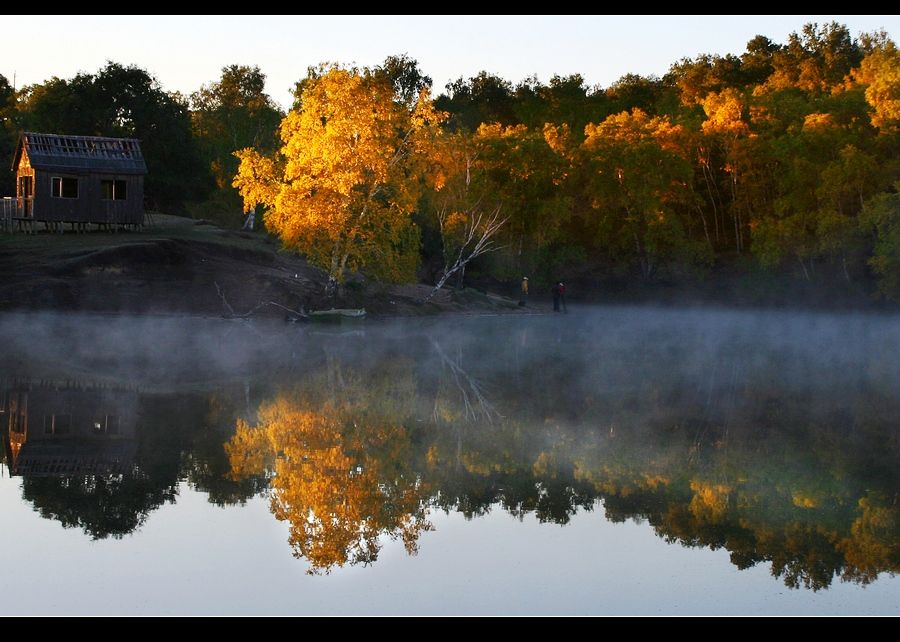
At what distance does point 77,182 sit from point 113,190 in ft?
5.44

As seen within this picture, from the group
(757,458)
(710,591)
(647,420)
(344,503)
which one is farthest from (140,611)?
(647,420)

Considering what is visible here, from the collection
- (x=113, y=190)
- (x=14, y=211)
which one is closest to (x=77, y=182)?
(x=113, y=190)

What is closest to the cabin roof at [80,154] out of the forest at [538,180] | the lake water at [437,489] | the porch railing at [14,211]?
the porch railing at [14,211]

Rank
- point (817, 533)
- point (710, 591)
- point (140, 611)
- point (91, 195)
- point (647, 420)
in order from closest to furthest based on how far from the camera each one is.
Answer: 1. point (140, 611)
2. point (710, 591)
3. point (817, 533)
4. point (647, 420)
5. point (91, 195)

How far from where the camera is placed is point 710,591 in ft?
26.5

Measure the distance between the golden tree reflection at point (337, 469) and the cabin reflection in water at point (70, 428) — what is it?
1.56 meters

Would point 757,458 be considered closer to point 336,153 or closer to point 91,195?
point 336,153

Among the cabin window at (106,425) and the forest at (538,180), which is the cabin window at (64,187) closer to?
the forest at (538,180)

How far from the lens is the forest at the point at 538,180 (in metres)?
40.1

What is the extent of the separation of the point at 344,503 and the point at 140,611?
3333mm

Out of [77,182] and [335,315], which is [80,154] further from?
[335,315]

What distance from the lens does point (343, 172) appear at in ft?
129

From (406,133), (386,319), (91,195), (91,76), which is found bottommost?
(386,319)
